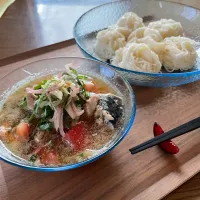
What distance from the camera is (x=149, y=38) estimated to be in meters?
1.28

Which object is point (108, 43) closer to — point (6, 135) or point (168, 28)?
point (168, 28)

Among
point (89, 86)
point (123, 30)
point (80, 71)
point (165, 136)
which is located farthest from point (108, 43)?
point (165, 136)

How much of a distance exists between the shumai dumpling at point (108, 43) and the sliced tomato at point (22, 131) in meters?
0.57

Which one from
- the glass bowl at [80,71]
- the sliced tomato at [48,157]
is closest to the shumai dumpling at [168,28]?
the glass bowl at [80,71]

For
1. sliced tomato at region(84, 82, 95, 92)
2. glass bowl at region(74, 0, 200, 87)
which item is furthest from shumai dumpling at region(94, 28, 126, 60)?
sliced tomato at region(84, 82, 95, 92)

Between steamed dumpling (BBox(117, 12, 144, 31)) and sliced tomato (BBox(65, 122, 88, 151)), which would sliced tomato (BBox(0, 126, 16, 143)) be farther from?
steamed dumpling (BBox(117, 12, 144, 31))

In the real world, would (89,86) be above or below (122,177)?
above

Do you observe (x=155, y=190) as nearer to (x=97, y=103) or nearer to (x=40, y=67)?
(x=97, y=103)

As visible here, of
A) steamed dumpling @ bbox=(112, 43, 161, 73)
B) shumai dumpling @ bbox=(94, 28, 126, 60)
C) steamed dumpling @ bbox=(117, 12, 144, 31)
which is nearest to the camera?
steamed dumpling @ bbox=(112, 43, 161, 73)

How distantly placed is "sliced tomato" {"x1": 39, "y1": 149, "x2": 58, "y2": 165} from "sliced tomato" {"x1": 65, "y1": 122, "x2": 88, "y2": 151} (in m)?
0.06

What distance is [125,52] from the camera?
1213 mm

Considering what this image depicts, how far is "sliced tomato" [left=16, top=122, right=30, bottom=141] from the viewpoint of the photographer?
35.5 inches

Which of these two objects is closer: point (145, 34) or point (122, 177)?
point (122, 177)

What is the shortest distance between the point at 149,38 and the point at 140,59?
0.51 feet
